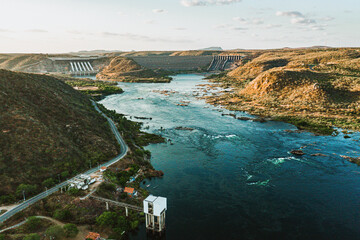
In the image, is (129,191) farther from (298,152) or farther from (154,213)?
(298,152)

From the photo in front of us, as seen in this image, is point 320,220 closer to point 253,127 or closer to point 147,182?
point 147,182

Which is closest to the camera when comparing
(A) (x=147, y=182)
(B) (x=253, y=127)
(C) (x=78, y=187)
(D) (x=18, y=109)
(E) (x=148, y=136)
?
(C) (x=78, y=187)

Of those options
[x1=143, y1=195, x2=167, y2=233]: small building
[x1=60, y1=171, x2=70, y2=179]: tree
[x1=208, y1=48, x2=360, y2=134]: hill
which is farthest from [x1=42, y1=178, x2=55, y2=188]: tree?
[x1=208, y1=48, x2=360, y2=134]: hill

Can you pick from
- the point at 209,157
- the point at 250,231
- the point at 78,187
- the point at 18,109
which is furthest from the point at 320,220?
the point at 18,109

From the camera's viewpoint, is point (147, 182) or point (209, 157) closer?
point (147, 182)

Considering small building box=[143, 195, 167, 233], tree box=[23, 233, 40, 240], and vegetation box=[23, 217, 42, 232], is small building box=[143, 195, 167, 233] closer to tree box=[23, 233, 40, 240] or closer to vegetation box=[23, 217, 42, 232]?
tree box=[23, 233, 40, 240]

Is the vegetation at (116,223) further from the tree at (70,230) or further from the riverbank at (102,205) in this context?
the tree at (70,230)

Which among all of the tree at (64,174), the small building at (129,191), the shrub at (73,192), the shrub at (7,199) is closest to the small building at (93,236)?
the shrub at (73,192)
